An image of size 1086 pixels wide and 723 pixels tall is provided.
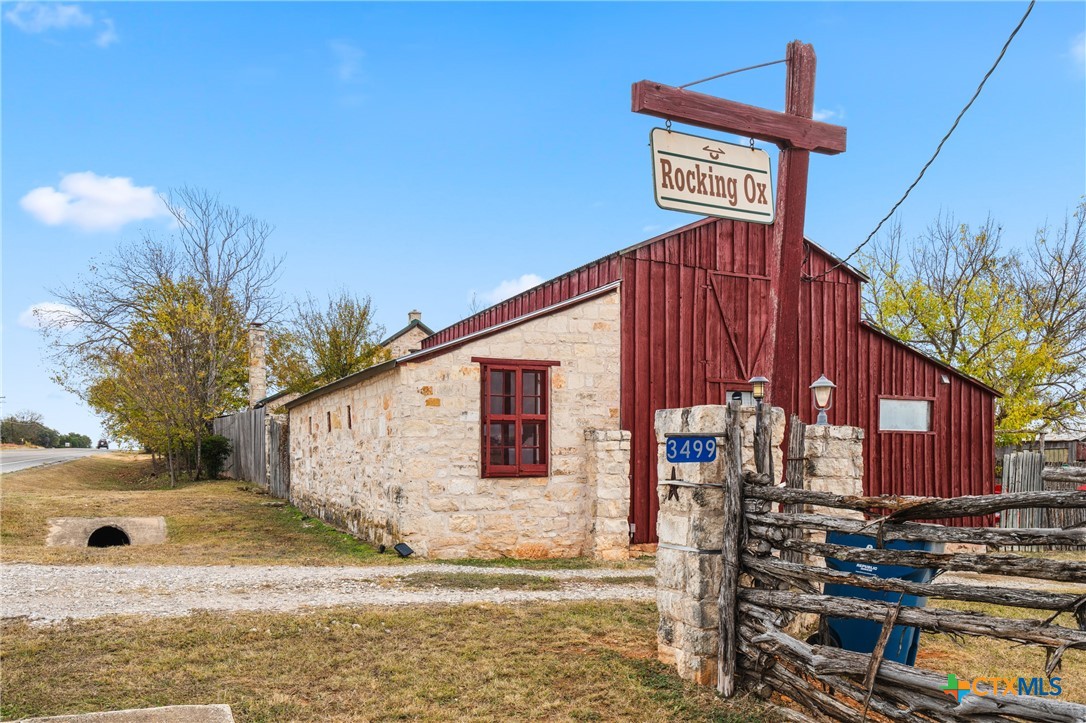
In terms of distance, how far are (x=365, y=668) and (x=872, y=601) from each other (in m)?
3.60

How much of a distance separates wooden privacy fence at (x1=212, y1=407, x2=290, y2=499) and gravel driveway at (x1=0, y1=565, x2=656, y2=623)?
33.7ft

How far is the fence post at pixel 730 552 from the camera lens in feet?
17.3

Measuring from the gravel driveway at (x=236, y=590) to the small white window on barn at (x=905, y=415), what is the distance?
282 inches

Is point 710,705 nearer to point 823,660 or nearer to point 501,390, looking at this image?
point 823,660

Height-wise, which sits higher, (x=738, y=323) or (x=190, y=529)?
(x=738, y=323)

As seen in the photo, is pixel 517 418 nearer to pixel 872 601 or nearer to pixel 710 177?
pixel 710 177

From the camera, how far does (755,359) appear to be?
13633 mm

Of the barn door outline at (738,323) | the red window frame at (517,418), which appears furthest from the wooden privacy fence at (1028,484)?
the red window frame at (517,418)

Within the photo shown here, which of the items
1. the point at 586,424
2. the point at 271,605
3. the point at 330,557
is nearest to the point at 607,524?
the point at 586,424

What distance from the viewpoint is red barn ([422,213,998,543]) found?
1264cm

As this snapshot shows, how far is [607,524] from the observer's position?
1159 centimetres

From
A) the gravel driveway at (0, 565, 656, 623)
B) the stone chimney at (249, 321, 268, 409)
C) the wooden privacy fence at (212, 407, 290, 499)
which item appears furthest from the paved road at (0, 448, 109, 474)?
the gravel driveway at (0, 565, 656, 623)

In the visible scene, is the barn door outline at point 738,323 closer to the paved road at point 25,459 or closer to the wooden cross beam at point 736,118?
the wooden cross beam at point 736,118

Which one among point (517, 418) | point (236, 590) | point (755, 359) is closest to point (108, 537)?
point (236, 590)
